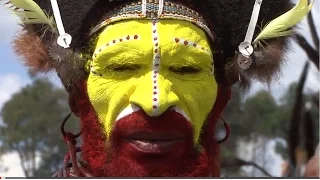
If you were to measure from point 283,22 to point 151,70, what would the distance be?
0.43 m

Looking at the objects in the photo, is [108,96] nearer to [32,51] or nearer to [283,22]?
[32,51]

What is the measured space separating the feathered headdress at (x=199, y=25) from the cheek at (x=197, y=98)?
0.10 metres

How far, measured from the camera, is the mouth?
1685 millimetres

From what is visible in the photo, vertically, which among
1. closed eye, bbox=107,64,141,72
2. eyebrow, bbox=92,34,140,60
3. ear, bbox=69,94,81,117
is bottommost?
ear, bbox=69,94,81,117

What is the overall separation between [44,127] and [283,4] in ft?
3.35

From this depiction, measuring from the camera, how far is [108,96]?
67.3 inches

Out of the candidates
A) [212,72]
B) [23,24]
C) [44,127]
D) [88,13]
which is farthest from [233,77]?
[44,127]

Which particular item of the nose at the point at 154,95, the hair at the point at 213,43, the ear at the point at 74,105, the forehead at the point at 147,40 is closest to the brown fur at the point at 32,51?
the hair at the point at 213,43

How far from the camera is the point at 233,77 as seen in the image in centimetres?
184

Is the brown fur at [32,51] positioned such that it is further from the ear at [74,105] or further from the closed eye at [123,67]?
the closed eye at [123,67]

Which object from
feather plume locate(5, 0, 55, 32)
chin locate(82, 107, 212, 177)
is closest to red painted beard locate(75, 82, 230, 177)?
chin locate(82, 107, 212, 177)

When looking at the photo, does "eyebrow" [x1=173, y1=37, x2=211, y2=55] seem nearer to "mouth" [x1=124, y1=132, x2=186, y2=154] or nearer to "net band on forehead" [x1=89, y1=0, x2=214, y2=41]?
"net band on forehead" [x1=89, y1=0, x2=214, y2=41]

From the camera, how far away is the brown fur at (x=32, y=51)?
185cm

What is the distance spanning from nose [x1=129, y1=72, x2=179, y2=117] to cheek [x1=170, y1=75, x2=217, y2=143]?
0.04m
